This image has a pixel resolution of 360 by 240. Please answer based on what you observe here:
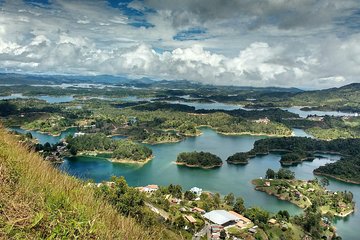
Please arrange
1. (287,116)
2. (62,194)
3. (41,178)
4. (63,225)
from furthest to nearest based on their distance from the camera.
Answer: (287,116) → (41,178) → (62,194) → (63,225)

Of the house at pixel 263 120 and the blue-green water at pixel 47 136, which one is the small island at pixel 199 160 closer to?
the blue-green water at pixel 47 136

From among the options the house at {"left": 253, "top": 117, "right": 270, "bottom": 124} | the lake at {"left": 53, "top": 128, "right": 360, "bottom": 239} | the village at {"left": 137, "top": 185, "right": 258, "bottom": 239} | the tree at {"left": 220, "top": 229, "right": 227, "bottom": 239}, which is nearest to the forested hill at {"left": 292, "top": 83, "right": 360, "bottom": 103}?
the house at {"left": 253, "top": 117, "right": 270, "bottom": 124}

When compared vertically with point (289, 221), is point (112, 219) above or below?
above

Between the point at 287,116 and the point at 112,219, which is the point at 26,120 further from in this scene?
the point at 112,219

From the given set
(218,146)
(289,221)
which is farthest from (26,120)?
(289,221)

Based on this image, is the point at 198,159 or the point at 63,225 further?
the point at 198,159

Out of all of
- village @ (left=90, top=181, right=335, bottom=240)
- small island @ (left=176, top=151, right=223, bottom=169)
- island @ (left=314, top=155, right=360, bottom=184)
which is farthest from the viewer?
small island @ (left=176, top=151, right=223, bottom=169)

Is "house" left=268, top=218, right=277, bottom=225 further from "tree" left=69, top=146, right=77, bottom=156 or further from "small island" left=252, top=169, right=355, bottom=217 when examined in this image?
"tree" left=69, top=146, right=77, bottom=156

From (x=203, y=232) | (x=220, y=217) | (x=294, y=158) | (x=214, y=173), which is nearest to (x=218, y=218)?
(x=220, y=217)
